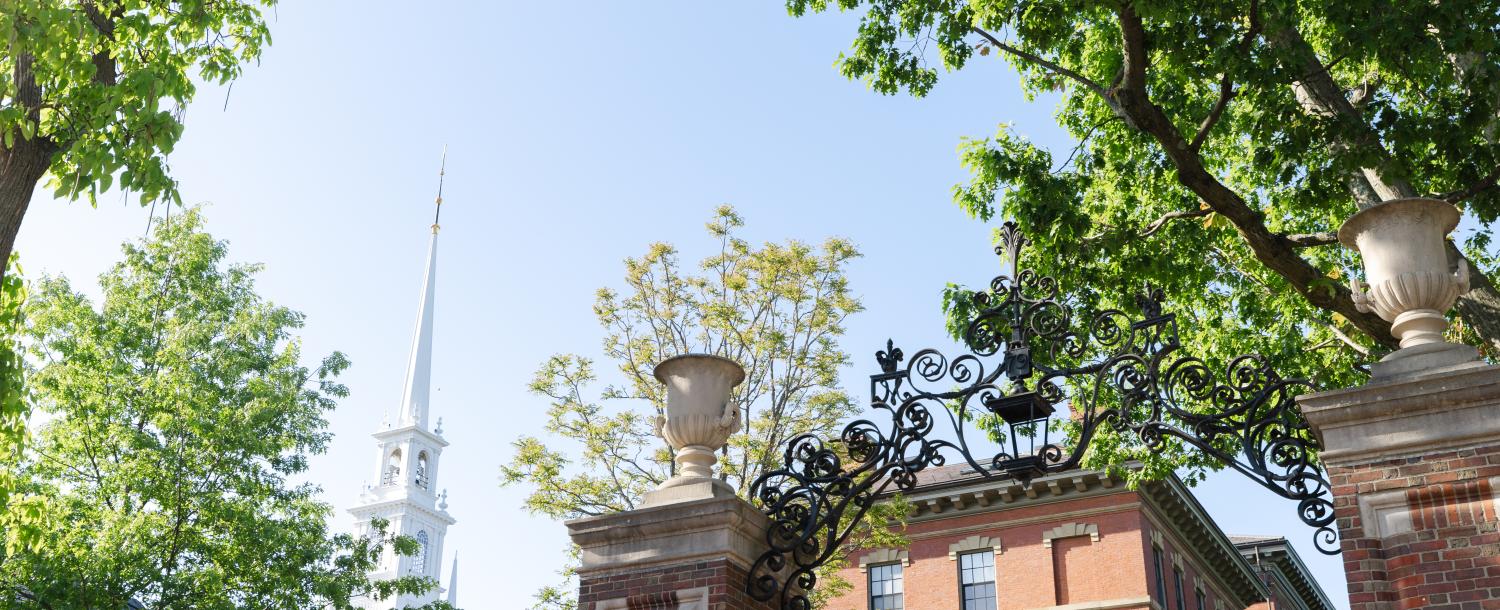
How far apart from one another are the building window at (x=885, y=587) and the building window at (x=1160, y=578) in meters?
5.84

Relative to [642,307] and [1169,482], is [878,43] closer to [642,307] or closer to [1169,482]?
[642,307]

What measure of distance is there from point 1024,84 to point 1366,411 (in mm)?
8758

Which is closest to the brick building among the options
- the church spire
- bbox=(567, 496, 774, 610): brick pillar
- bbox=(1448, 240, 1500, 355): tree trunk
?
bbox=(1448, 240, 1500, 355): tree trunk

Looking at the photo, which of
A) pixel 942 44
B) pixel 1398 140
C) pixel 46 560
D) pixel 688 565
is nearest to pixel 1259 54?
pixel 1398 140

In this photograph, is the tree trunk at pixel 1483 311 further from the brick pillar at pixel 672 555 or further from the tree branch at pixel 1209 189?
the brick pillar at pixel 672 555

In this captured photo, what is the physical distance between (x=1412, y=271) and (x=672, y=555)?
4887 millimetres

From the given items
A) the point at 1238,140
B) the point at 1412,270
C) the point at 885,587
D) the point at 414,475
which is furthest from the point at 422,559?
the point at 1412,270

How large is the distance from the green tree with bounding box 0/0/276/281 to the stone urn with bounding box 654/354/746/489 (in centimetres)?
347

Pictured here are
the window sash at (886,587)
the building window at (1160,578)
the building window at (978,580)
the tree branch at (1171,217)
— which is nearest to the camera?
the tree branch at (1171,217)

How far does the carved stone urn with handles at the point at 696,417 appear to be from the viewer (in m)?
8.68

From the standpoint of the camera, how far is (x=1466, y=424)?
6.70 m

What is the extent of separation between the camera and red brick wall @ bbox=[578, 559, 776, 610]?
8.22 meters

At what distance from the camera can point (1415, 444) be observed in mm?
6820

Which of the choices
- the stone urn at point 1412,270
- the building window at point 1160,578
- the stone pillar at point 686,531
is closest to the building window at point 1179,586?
the building window at point 1160,578
